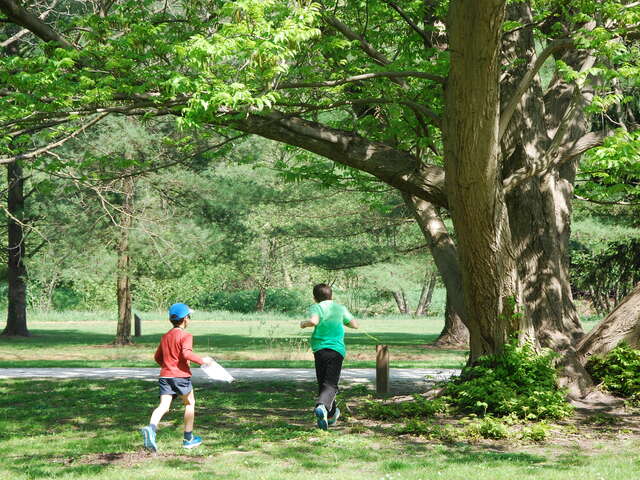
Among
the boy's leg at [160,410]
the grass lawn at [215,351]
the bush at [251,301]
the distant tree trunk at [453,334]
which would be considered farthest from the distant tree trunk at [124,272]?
the bush at [251,301]

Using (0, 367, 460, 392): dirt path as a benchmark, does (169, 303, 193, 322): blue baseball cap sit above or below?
above

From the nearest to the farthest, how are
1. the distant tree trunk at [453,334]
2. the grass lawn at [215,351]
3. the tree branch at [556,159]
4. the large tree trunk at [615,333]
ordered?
the tree branch at [556,159] → the large tree trunk at [615,333] → the grass lawn at [215,351] → the distant tree trunk at [453,334]

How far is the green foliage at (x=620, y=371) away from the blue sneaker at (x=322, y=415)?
4.57 meters

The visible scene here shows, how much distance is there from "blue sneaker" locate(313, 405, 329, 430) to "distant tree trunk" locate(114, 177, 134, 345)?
16.6 m

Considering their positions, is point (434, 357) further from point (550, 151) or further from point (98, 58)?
point (98, 58)

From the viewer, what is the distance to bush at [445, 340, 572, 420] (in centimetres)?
930

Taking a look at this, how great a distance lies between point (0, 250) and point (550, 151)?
25.7 metres

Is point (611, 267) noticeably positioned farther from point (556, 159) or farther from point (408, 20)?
point (408, 20)

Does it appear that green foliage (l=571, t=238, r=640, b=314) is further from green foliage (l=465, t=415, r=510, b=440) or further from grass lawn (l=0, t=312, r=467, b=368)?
green foliage (l=465, t=415, r=510, b=440)

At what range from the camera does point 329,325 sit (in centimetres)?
805

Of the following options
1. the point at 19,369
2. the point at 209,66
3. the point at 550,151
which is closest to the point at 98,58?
the point at 209,66

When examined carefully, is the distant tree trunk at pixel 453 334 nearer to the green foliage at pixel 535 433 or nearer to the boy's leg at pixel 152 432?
the green foliage at pixel 535 433

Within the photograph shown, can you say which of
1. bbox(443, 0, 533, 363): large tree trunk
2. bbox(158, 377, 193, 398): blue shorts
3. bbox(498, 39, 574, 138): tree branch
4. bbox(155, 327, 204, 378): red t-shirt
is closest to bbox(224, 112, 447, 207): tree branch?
bbox(443, 0, 533, 363): large tree trunk

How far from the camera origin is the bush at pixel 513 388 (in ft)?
30.5
